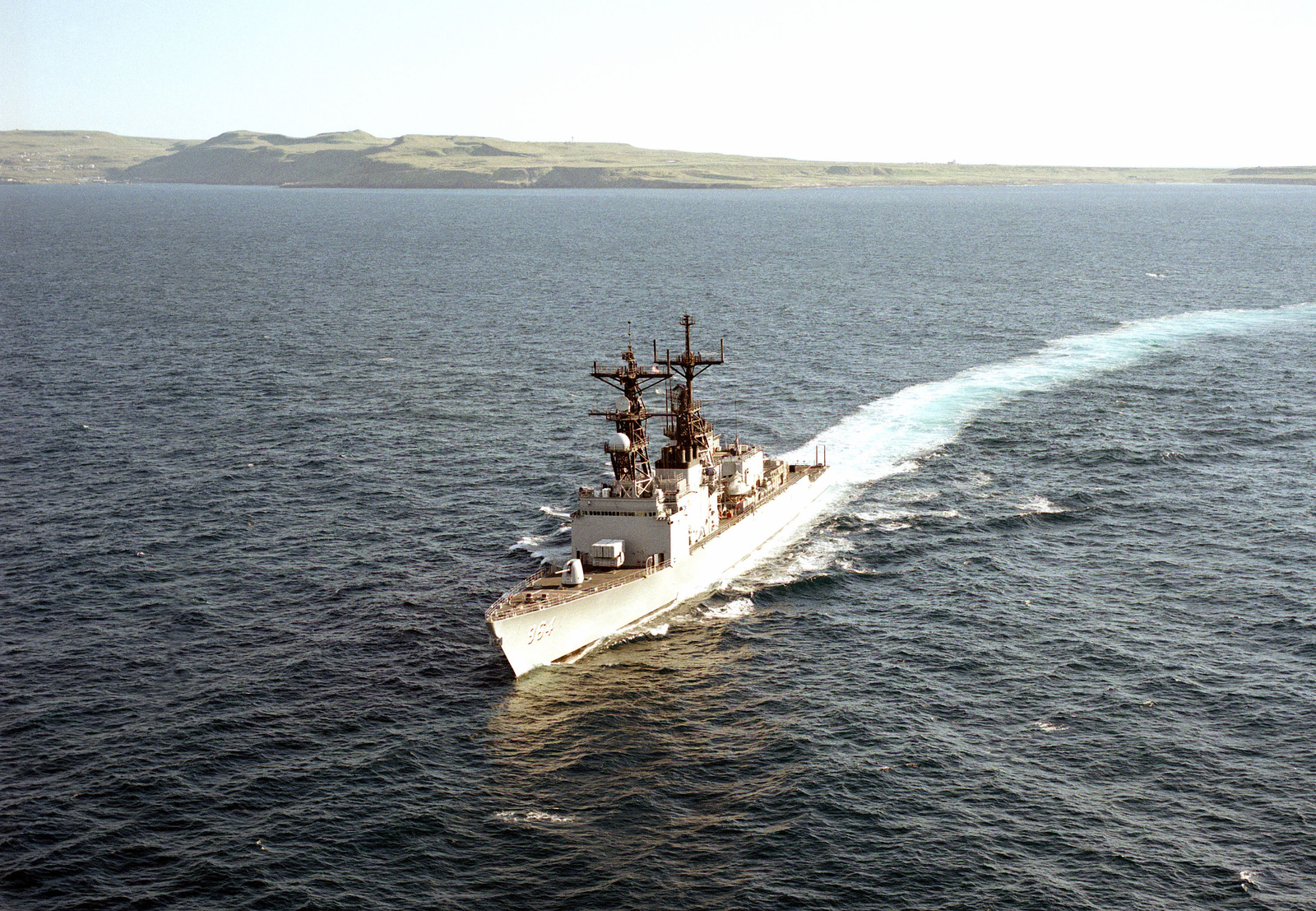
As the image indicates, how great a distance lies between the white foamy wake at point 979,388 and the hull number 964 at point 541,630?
41264mm

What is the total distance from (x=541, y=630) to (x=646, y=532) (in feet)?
41.9

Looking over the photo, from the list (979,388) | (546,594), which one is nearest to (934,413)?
(979,388)

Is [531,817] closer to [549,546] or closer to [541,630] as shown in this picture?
[541,630]

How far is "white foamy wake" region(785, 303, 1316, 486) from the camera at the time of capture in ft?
356

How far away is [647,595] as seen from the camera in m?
74.8

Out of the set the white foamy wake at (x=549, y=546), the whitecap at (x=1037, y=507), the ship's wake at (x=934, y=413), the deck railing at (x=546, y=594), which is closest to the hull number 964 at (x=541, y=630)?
the deck railing at (x=546, y=594)

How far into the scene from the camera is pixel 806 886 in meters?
47.6

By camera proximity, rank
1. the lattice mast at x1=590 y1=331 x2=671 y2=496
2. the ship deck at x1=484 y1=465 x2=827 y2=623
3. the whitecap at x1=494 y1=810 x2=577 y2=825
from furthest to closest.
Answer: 1. the lattice mast at x1=590 y1=331 x2=671 y2=496
2. the ship deck at x1=484 y1=465 x2=827 y2=623
3. the whitecap at x1=494 y1=810 x2=577 y2=825

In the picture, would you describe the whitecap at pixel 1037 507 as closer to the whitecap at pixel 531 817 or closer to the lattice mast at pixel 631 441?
the lattice mast at pixel 631 441

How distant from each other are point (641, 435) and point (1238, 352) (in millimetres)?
97879

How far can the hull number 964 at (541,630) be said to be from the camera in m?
66.7

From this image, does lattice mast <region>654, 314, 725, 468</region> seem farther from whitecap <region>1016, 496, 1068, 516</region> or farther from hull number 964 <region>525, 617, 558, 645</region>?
whitecap <region>1016, 496, 1068, 516</region>

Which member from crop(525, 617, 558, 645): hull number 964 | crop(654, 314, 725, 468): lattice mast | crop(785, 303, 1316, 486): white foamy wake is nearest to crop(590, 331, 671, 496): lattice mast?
crop(654, 314, 725, 468): lattice mast

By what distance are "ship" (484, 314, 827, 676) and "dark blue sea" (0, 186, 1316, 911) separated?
2.11 m
